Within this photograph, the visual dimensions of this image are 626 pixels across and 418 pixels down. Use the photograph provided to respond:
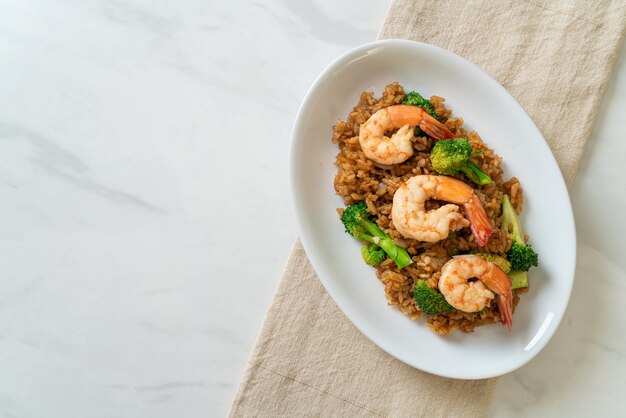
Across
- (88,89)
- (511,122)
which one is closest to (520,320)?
(511,122)

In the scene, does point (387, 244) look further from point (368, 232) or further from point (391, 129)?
point (391, 129)

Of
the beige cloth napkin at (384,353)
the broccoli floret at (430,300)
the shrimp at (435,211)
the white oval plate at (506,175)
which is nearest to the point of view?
the shrimp at (435,211)

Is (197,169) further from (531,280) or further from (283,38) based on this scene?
(531,280)

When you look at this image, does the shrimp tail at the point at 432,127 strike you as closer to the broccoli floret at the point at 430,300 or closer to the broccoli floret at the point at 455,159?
the broccoli floret at the point at 455,159

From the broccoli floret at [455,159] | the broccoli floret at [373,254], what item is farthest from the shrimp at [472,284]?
the broccoli floret at [455,159]

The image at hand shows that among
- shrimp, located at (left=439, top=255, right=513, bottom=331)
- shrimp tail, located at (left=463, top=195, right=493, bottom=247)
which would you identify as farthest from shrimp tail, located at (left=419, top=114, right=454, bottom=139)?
shrimp, located at (left=439, top=255, right=513, bottom=331)
